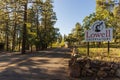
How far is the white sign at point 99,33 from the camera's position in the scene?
15609mm

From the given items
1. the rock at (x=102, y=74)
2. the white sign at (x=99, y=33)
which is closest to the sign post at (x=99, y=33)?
the white sign at (x=99, y=33)

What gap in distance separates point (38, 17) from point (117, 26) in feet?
60.1

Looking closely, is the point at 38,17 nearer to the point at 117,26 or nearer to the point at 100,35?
the point at 117,26

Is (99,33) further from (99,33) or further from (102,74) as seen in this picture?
(102,74)

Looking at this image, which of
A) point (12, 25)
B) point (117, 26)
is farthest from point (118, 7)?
point (12, 25)

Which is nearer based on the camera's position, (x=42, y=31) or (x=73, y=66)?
(x=73, y=66)

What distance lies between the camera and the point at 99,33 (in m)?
15.9

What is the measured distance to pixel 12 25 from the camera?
5628 centimetres

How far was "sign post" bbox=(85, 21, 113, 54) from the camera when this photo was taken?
1560cm

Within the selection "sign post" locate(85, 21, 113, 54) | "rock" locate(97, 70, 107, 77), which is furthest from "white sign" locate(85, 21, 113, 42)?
"rock" locate(97, 70, 107, 77)

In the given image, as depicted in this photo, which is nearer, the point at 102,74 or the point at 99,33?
the point at 102,74

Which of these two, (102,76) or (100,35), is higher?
(100,35)

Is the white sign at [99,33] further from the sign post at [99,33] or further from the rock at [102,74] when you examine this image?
the rock at [102,74]

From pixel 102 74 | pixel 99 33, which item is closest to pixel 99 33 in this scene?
pixel 99 33
